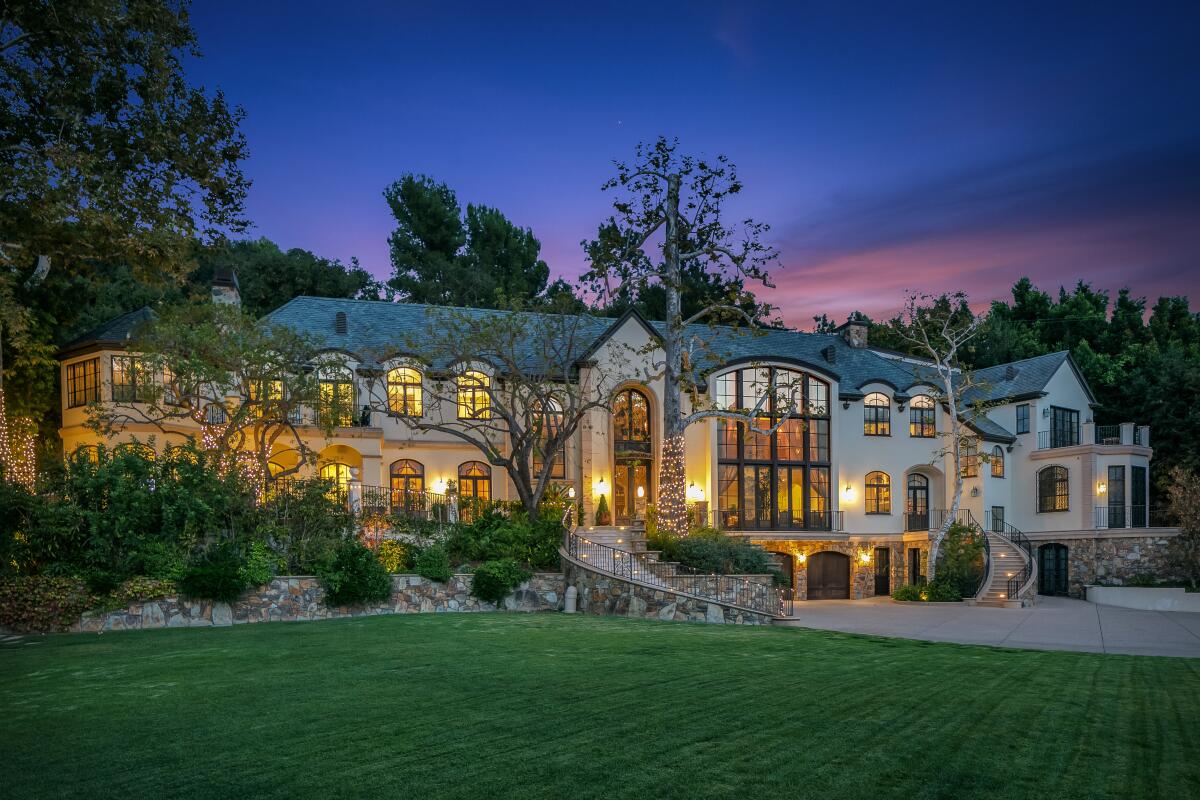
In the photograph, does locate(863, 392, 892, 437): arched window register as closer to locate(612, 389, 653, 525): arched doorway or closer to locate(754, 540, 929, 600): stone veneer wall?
locate(754, 540, 929, 600): stone veneer wall

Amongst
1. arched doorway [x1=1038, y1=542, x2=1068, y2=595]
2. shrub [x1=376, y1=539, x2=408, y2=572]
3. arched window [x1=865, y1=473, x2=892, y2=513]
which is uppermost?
arched window [x1=865, y1=473, x2=892, y2=513]

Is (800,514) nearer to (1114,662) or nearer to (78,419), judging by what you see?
(1114,662)

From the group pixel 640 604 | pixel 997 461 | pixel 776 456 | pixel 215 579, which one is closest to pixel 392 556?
pixel 215 579

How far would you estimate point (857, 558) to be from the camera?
3381cm

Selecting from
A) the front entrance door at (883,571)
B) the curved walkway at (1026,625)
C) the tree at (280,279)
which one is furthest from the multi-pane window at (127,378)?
the front entrance door at (883,571)

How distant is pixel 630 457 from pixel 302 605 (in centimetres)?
1397

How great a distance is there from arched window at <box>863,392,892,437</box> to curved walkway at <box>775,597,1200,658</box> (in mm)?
8115

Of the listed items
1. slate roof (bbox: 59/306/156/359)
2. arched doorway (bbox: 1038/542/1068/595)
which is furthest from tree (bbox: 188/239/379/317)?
arched doorway (bbox: 1038/542/1068/595)

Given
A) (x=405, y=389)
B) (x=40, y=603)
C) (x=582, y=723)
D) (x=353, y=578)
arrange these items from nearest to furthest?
1. (x=582, y=723)
2. (x=40, y=603)
3. (x=353, y=578)
4. (x=405, y=389)

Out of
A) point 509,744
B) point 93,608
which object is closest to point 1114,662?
point 509,744

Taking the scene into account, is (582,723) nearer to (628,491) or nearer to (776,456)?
(628,491)

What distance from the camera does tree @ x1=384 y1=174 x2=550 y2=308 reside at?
157 ft

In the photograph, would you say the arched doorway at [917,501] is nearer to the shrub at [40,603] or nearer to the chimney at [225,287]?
the chimney at [225,287]

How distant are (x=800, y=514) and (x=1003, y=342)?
20.7 meters
